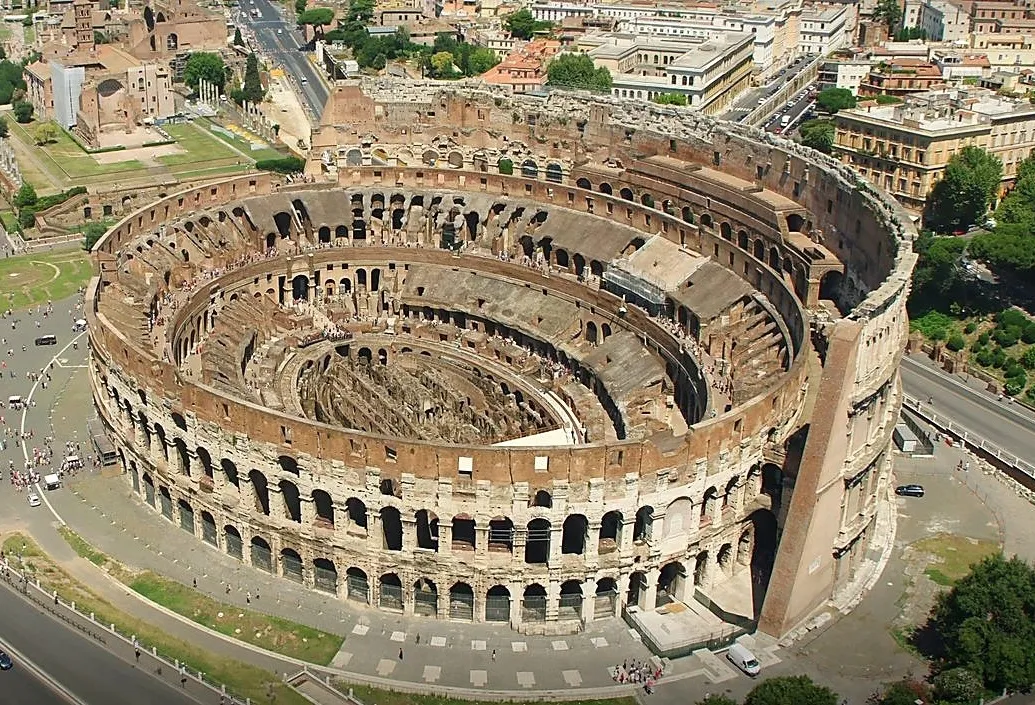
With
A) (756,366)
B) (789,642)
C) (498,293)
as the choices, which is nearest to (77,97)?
(498,293)

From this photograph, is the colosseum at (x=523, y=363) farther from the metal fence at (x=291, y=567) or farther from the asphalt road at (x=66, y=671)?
the asphalt road at (x=66, y=671)

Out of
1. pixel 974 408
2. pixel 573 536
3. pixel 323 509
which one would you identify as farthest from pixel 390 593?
pixel 974 408

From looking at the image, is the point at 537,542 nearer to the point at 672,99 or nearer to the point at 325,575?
the point at 325,575

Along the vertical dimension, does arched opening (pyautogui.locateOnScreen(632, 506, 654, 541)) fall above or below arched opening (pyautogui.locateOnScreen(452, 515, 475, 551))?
above

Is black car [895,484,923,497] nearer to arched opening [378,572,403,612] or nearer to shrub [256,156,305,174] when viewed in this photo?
arched opening [378,572,403,612]

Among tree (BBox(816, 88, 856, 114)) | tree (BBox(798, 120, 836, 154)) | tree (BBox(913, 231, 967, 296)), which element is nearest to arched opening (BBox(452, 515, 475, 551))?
tree (BBox(913, 231, 967, 296))

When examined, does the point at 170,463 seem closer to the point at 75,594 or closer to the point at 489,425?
the point at 75,594
